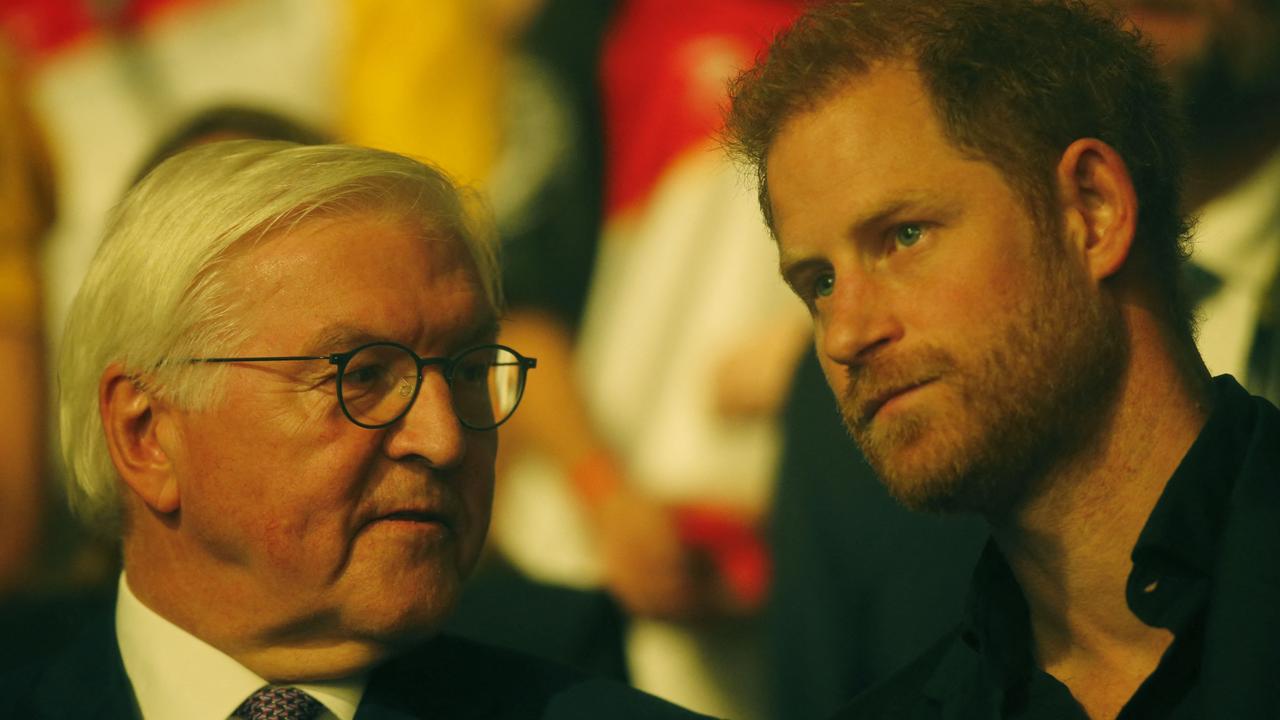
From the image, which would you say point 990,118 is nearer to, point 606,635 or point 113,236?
point 113,236

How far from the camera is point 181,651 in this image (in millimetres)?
2568

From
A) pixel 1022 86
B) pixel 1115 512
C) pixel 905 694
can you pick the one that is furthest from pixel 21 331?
pixel 1115 512

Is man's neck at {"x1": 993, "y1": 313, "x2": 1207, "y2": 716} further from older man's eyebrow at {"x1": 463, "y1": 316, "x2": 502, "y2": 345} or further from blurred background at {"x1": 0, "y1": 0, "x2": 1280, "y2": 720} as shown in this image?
blurred background at {"x1": 0, "y1": 0, "x2": 1280, "y2": 720}

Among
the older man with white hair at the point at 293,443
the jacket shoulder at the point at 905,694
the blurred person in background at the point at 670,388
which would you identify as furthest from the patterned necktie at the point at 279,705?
the blurred person in background at the point at 670,388

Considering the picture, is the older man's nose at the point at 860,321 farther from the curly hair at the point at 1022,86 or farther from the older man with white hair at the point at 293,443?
the older man with white hair at the point at 293,443

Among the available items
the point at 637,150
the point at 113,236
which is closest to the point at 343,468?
the point at 113,236

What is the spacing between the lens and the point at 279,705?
8.21 feet

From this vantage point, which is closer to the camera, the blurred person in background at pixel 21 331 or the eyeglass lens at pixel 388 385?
the eyeglass lens at pixel 388 385

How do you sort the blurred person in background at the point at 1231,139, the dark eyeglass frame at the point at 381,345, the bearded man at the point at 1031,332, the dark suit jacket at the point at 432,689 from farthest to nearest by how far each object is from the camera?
the blurred person in background at the point at 1231,139 < the dark suit jacket at the point at 432,689 < the dark eyeglass frame at the point at 381,345 < the bearded man at the point at 1031,332

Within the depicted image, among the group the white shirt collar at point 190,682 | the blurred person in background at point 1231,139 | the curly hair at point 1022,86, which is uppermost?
the blurred person in background at point 1231,139

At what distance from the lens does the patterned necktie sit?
8.17 feet

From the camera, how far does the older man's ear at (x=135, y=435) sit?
104 inches

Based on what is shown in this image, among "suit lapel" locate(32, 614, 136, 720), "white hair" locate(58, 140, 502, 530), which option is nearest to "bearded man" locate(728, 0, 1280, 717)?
"white hair" locate(58, 140, 502, 530)

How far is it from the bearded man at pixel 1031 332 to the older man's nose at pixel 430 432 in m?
0.60
